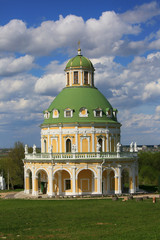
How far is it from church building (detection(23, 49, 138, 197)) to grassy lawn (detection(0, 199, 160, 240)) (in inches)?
518

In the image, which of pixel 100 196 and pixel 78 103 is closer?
pixel 100 196

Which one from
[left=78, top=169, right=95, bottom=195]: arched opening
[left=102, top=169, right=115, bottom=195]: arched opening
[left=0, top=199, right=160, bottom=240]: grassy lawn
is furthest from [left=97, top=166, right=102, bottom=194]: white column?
[left=0, top=199, right=160, bottom=240]: grassy lawn

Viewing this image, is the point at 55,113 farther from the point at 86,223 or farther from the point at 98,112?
the point at 86,223

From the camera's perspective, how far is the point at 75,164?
47.5m

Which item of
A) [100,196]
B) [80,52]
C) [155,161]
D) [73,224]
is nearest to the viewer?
[73,224]

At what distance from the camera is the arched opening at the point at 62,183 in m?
49.3

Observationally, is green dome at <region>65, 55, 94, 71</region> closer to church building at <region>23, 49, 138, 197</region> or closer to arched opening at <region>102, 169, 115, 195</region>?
church building at <region>23, 49, 138, 197</region>

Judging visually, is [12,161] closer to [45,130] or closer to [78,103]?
[45,130]

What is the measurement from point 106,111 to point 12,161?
2988 cm

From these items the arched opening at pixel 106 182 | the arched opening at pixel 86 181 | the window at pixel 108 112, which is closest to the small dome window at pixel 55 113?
the window at pixel 108 112

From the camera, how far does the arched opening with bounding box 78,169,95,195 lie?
48906mm

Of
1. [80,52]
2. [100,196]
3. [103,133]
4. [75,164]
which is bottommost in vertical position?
[100,196]

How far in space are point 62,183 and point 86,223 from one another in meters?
25.0

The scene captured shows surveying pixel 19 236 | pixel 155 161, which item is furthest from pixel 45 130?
pixel 155 161
